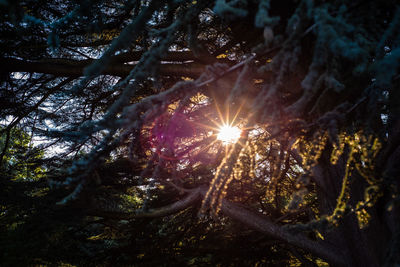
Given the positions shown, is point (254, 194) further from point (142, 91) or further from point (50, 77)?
point (50, 77)

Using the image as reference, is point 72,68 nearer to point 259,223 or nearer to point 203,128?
point 203,128

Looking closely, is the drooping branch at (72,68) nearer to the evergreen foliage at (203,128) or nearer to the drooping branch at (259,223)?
the evergreen foliage at (203,128)

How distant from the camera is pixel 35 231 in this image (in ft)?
9.20

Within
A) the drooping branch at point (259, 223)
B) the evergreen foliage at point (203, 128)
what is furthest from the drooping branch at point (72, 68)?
the drooping branch at point (259, 223)

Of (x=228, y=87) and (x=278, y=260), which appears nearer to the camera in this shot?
(x=228, y=87)

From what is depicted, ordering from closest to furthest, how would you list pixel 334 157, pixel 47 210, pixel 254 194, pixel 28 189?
pixel 334 157 < pixel 47 210 < pixel 28 189 < pixel 254 194

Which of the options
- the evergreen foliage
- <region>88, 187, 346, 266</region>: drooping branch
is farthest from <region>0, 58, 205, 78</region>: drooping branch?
<region>88, 187, 346, 266</region>: drooping branch

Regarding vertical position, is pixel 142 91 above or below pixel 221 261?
above

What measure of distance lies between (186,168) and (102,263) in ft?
6.76

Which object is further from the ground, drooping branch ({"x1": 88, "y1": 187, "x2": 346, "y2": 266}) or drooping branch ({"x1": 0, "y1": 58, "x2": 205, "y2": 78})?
drooping branch ({"x1": 0, "y1": 58, "x2": 205, "y2": 78})

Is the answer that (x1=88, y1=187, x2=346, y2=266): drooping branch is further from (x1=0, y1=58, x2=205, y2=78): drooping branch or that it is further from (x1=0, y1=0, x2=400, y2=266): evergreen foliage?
(x1=0, y1=58, x2=205, y2=78): drooping branch

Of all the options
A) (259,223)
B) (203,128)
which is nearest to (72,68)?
(203,128)

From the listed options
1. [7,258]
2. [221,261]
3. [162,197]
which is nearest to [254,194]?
[221,261]

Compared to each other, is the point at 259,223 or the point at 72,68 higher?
the point at 72,68
